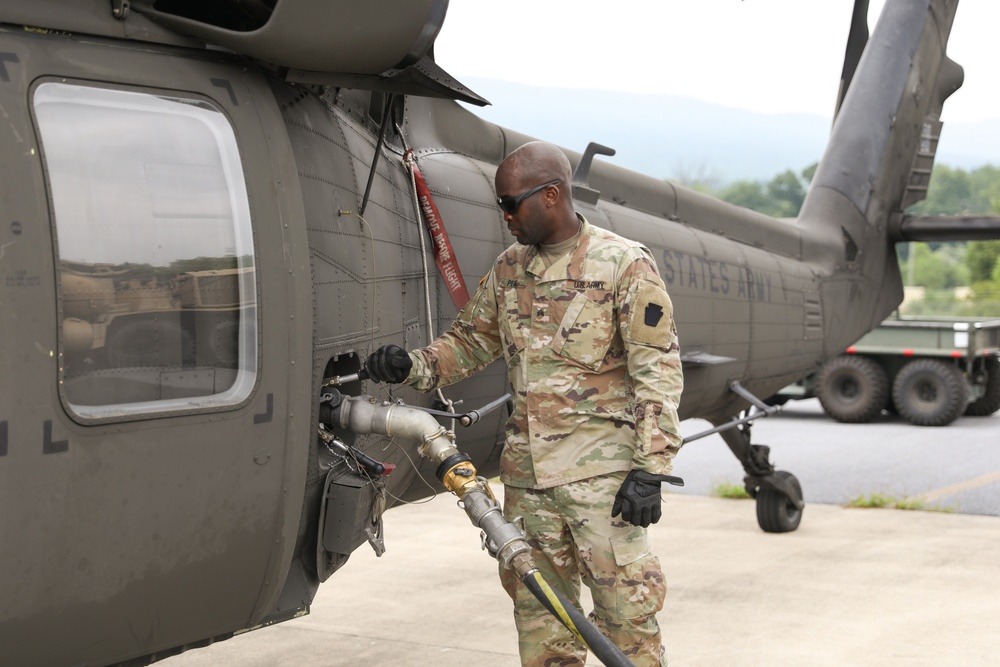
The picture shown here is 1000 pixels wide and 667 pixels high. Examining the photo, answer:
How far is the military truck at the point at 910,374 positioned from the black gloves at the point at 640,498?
11.3 m

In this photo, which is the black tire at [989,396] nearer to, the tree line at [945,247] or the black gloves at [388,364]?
the black gloves at [388,364]

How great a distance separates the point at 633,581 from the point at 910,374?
468 inches

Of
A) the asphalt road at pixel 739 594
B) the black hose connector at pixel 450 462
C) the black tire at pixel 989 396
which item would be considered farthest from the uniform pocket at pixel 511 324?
the black tire at pixel 989 396

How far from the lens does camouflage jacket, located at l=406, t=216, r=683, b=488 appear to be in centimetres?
320

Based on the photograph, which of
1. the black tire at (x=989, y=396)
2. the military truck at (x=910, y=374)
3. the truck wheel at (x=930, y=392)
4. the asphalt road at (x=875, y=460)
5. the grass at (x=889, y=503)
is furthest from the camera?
the black tire at (x=989, y=396)

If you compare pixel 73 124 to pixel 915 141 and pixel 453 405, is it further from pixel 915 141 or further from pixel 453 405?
pixel 915 141

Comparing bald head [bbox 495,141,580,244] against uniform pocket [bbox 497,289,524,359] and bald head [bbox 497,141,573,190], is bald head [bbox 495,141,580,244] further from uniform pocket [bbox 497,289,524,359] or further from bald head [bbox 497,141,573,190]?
uniform pocket [bbox 497,289,524,359]

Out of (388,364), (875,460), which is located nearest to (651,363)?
(388,364)

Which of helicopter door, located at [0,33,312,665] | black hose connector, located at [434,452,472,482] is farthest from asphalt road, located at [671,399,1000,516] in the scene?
helicopter door, located at [0,33,312,665]

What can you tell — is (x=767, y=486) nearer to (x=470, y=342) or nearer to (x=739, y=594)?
(x=739, y=594)

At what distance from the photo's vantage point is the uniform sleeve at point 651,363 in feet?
10.3

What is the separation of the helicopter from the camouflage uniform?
0.31 m

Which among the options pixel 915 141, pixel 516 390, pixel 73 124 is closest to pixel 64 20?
pixel 73 124

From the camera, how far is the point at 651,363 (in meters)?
3.18
